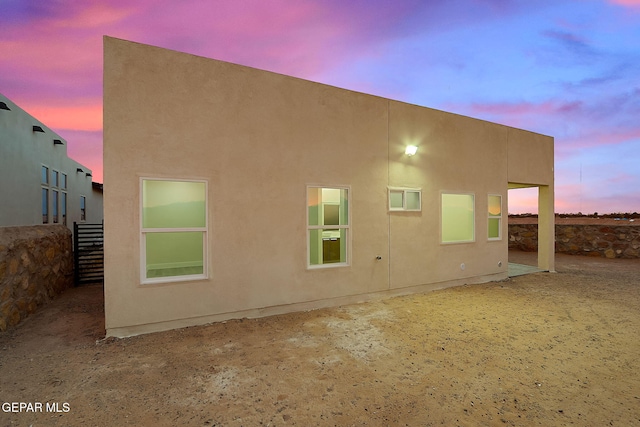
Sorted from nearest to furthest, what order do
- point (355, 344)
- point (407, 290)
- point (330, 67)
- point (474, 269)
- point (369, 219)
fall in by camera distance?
point (355, 344) → point (369, 219) → point (407, 290) → point (474, 269) → point (330, 67)

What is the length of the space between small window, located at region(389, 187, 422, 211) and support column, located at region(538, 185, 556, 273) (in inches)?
202

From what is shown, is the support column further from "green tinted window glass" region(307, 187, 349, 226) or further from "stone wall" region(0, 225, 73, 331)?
"stone wall" region(0, 225, 73, 331)

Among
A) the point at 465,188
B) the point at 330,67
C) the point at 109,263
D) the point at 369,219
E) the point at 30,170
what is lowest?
the point at 109,263

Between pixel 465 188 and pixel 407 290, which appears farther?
pixel 465 188

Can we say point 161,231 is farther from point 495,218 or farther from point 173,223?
point 495,218

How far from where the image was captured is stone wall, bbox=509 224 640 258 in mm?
11234

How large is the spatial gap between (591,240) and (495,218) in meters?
7.78

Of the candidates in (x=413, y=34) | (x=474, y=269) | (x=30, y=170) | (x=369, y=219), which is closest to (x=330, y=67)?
(x=413, y=34)

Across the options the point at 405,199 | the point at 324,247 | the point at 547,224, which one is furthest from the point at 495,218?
the point at 324,247

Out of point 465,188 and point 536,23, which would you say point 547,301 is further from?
point 536,23

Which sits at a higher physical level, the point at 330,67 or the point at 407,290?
the point at 330,67

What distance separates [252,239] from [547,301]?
5965mm

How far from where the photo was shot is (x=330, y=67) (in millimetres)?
8062

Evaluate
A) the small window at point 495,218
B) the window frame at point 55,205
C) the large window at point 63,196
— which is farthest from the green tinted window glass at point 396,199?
the large window at point 63,196
